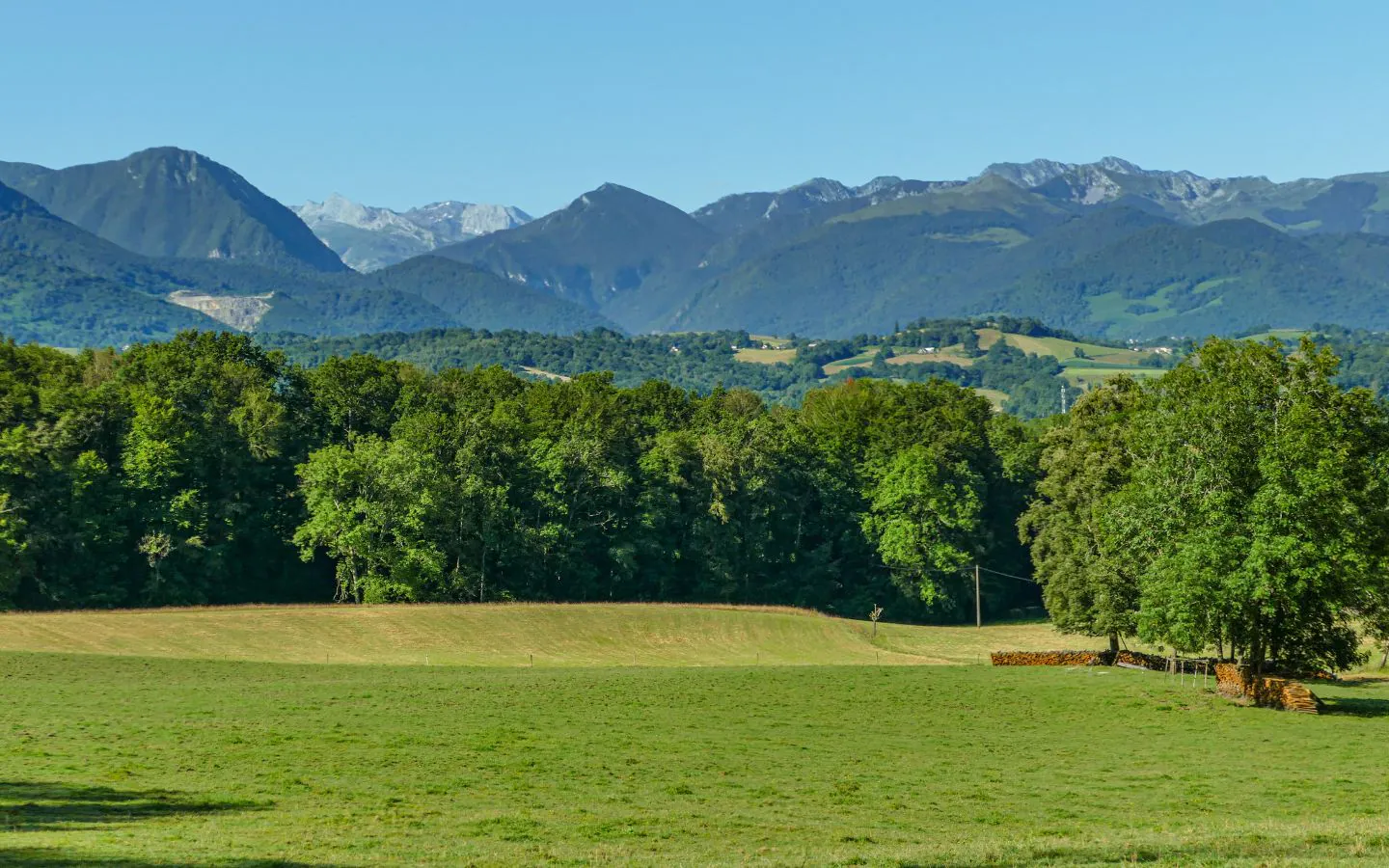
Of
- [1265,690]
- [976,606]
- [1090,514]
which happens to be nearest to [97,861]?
[1265,690]

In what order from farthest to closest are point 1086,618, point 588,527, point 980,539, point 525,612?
1. point 980,539
2. point 588,527
3. point 525,612
4. point 1086,618

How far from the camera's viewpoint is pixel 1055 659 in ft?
260

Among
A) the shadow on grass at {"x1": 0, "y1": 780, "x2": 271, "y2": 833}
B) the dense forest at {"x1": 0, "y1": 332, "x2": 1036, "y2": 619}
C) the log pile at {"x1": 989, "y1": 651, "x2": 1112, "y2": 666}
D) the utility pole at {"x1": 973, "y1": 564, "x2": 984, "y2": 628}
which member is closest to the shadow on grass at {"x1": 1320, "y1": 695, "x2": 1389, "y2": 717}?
the log pile at {"x1": 989, "y1": 651, "x2": 1112, "y2": 666}

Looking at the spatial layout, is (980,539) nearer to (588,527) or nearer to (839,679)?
(588,527)

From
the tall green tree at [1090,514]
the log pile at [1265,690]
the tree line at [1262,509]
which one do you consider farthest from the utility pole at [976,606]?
the log pile at [1265,690]

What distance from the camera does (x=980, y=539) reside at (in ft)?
419

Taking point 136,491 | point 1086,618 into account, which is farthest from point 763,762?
point 136,491

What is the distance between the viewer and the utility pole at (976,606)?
118 metres

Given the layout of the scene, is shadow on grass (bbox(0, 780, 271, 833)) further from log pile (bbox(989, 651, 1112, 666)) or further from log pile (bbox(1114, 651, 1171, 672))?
log pile (bbox(1114, 651, 1171, 672))

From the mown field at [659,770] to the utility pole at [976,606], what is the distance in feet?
161

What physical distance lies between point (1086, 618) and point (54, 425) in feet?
223

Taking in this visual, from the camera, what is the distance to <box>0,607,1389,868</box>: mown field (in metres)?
32.0

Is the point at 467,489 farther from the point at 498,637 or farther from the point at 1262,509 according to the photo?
the point at 1262,509

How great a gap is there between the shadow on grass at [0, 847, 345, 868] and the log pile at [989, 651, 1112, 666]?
184 feet
